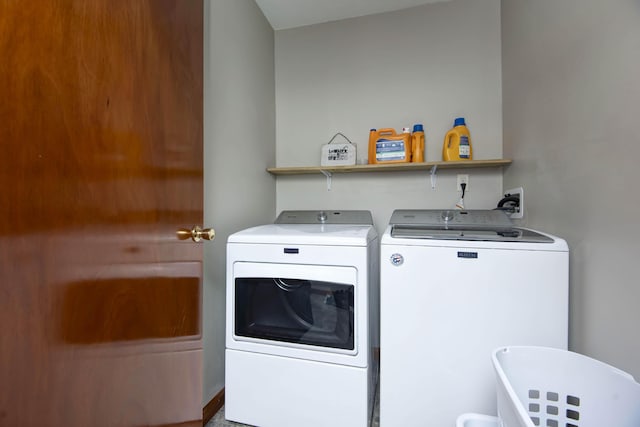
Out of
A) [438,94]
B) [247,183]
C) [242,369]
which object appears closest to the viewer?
[242,369]

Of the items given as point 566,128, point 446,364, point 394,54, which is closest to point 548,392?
point 446,364

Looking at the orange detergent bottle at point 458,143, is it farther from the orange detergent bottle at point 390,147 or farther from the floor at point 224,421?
the floor at point 224,421

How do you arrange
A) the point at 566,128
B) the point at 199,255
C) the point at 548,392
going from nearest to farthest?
the point at 548,392, the point at 199,255, the point at 566,128

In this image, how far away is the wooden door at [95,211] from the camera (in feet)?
1.65

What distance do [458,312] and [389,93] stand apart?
166 cm

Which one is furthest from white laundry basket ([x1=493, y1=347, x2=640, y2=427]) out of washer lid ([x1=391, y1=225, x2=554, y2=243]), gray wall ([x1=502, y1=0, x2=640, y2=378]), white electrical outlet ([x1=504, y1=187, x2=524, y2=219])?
white electrical outlet ([x1=504, y1=187, x2=524, y2=219])

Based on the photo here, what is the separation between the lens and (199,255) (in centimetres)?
107

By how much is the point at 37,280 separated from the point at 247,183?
4.75ft

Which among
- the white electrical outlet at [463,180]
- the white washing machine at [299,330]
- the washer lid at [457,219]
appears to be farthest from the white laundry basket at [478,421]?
the white electrical outlet at [463,180]

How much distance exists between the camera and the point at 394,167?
1996 millimetres

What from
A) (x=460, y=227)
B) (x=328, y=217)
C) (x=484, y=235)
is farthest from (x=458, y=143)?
(x=328, y=217)

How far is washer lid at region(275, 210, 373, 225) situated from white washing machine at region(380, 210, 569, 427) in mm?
677

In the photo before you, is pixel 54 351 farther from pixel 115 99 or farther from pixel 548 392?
pixel 548 392

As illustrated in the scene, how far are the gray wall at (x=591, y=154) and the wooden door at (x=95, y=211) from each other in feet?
4.64
